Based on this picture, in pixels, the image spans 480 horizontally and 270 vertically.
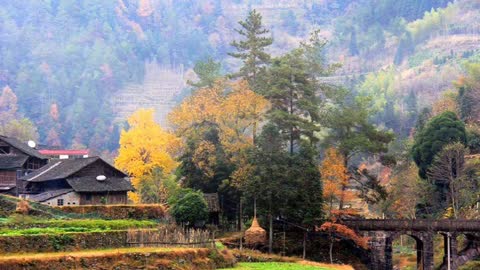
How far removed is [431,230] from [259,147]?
15630 mm

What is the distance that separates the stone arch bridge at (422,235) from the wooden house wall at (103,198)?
19072mm

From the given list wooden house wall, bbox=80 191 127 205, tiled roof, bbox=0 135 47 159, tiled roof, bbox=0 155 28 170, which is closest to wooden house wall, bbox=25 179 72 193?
wooden house wall, bbox=80 191 127 205

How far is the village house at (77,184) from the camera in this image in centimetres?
→ 6144

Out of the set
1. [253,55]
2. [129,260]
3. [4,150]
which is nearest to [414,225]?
[253,55]

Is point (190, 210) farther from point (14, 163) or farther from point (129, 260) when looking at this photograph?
point (14, 163)

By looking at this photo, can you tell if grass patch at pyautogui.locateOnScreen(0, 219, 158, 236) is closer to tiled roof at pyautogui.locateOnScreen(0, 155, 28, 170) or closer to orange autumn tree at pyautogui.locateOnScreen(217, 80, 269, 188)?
orange autumn tree at pyautogui.locateOnScreen(217, 80, 269, 188)

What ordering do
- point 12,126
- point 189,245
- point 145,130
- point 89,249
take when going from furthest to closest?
point 12,126, point 145,130, point 189,245, point 89,249

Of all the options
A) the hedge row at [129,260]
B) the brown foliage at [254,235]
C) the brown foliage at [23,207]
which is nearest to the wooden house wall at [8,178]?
the brown foliage at [23,207]

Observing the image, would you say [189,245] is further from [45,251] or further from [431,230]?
[431,230]

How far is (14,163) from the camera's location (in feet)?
225

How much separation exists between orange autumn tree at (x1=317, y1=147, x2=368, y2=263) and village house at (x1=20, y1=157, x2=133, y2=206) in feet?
56.5

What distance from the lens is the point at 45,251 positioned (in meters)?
38.9

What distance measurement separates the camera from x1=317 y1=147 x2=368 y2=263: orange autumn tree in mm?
63938

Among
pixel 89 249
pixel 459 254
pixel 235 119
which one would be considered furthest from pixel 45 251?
pixel 459 254
